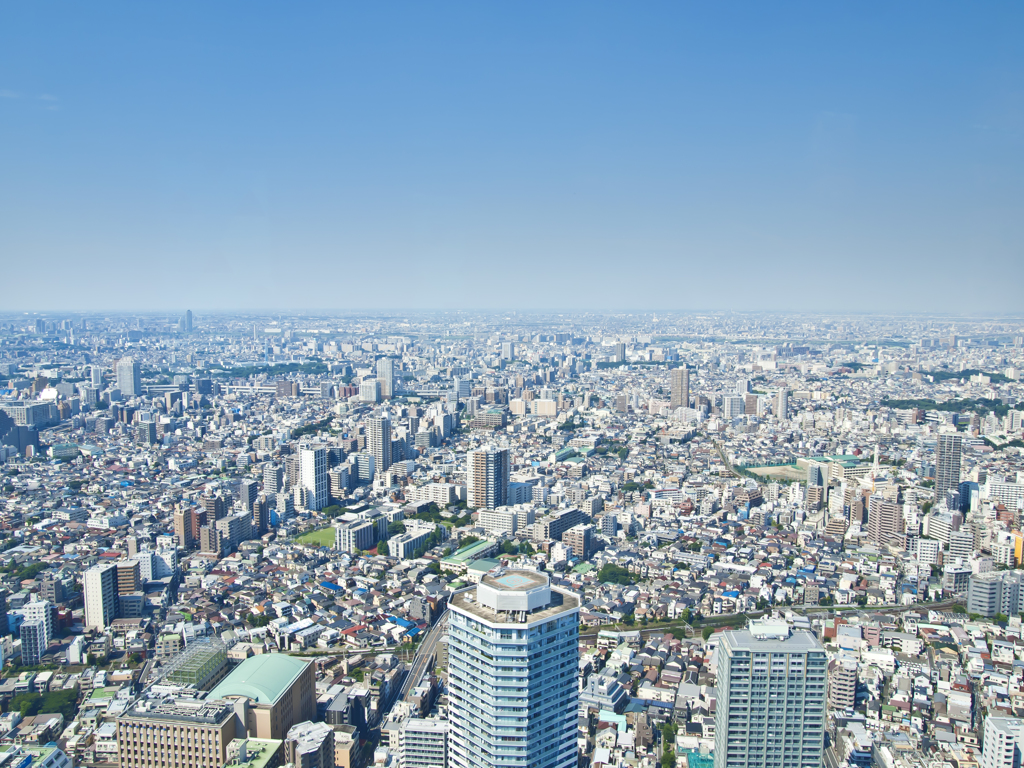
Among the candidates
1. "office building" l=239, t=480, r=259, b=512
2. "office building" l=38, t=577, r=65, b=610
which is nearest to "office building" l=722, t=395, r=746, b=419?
"office building" l=239, t=480, r=259, b=512

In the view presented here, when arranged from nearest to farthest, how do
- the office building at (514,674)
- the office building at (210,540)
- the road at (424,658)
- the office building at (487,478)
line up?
the office building at (514,674) < the road at (424,658) < the office building at (210,540) < the office building at (487,478)

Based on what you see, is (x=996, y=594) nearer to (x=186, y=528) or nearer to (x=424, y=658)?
(x=424, y=658)

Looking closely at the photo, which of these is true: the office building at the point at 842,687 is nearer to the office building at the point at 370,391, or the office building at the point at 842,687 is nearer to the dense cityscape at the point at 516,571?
the dense cityscape at the point at 516,571

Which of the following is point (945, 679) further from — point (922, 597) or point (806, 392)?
point (806, 392)

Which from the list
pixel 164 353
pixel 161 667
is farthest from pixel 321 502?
pixel 164 353

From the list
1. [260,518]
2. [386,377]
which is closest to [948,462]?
[260,518]

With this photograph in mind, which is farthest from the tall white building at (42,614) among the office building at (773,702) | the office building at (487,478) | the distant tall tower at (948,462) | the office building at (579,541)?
the distant tall tower at (948,462)
